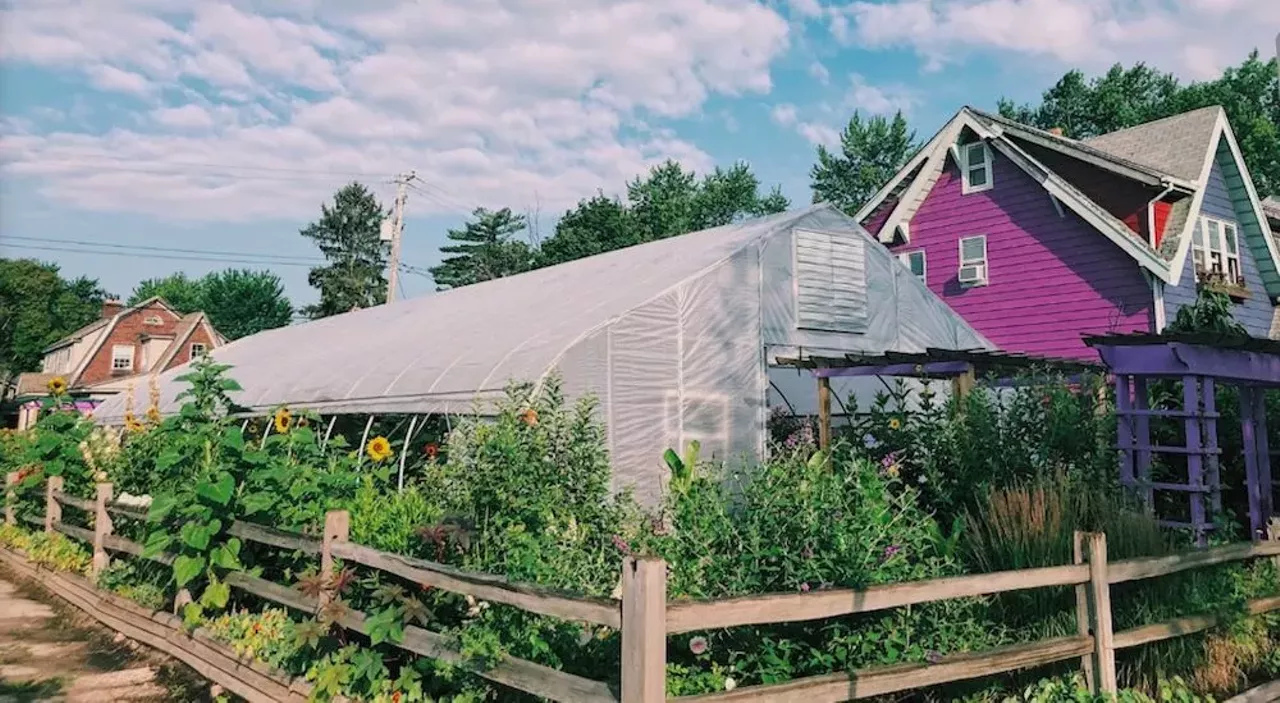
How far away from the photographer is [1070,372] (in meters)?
11.1

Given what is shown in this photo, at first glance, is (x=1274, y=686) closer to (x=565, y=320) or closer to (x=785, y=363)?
(x=785, y=363)

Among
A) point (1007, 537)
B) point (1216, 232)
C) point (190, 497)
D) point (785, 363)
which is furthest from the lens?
point (1216, 232)

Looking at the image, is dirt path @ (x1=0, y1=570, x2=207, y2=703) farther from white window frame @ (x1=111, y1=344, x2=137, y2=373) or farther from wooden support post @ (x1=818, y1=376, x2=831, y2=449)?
white window frame @ (x1=111, y1=344, x2=137, y2=373)

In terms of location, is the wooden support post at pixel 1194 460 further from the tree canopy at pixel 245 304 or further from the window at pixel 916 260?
the tree canopy at pixel 245 304

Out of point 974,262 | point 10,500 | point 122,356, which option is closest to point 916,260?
point 974,262

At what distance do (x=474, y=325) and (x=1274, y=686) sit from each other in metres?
9.47

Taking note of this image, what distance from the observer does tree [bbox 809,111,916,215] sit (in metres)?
41.2

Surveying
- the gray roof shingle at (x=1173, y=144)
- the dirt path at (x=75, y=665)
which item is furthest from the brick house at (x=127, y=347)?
the gray roof shingle at (x=1173, y=144)

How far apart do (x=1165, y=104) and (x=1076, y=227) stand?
24.8 meters

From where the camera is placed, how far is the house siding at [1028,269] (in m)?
17.0

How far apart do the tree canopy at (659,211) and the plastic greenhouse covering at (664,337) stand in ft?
86.9

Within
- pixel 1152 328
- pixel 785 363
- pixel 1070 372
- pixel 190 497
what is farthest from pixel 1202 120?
pixel 190 497

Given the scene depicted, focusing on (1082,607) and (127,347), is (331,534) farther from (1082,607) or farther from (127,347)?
(127,347)

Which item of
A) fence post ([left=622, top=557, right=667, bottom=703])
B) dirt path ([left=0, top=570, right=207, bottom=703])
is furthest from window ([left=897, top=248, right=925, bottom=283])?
fence post ([left=622, top=557, right=667, bottom=703])
